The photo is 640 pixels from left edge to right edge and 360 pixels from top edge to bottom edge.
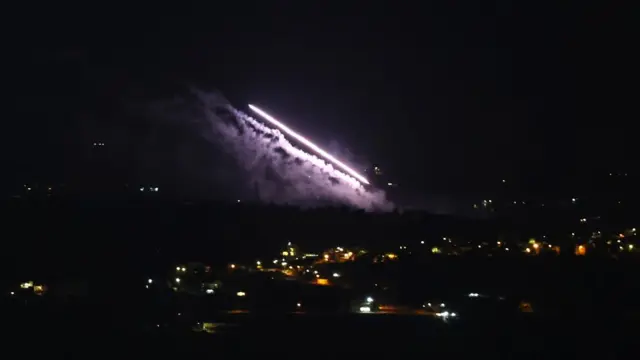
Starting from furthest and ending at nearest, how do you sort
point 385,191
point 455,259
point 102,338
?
point 385,191 → point 455,259 → point 102,338

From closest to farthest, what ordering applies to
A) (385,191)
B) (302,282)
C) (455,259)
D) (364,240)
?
(302,282)
(455,259)
(364,240)
(385,191)

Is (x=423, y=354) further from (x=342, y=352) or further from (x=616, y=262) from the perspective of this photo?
(x=616, y=262)

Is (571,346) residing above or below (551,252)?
below

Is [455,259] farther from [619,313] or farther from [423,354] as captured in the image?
[423,354]

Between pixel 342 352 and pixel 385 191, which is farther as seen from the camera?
pixel 385 191

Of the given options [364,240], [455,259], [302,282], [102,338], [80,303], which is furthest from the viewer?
[364,240]

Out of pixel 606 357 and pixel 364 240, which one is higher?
pixel 364 240

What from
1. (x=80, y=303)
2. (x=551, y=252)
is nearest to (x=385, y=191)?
(x=551, y=252)

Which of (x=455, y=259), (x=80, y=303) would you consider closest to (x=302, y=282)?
(x=455, y=259)

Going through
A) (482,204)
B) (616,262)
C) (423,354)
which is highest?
(482,204)
